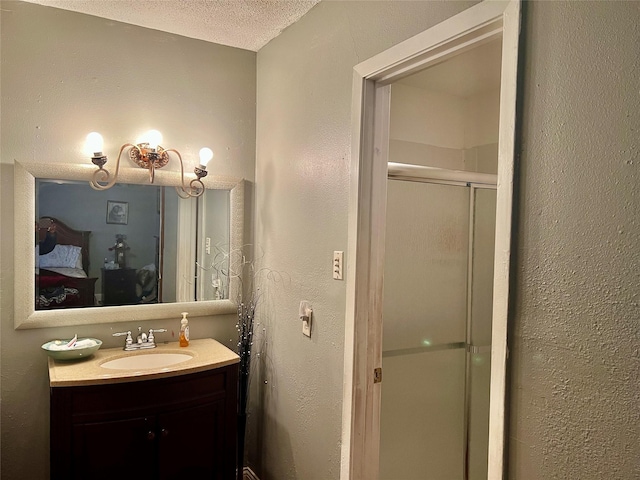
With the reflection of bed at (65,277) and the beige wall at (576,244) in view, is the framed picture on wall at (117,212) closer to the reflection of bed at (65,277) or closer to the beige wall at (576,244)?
the reflection of bed at (65,277)

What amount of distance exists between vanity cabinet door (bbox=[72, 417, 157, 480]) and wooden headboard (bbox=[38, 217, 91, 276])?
755 mm

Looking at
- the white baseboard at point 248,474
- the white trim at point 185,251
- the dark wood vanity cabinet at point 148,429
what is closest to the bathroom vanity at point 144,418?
the dark wood vanity cabinet at point 148,429

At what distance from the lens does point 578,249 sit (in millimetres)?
982

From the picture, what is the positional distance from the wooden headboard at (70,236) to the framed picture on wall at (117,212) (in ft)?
0.42

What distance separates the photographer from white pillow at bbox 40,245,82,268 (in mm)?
2166

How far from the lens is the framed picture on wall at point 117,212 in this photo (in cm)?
230

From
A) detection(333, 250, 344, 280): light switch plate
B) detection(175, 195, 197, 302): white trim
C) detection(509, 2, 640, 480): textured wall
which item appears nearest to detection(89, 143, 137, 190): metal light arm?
detection(175, 195, 197, 302): white trim

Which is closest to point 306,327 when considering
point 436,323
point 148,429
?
point 436,323

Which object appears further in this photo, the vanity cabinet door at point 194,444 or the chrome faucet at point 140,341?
the chrome faucet at point 140,341

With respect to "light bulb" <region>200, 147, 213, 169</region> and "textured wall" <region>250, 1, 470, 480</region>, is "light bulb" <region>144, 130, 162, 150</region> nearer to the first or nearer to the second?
"light bulb" <region>200, 147, 213, 169</region>

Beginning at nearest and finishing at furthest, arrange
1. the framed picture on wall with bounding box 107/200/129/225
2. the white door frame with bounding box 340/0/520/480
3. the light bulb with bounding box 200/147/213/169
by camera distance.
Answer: the white door frame with bounding box 340/0/520/480 → the framed picture on wall with bounding box 107/200/129/225 → the light bulb with bounding box 200/147/213/169

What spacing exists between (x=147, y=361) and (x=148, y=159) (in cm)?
101

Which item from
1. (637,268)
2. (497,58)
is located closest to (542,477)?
(637,268)

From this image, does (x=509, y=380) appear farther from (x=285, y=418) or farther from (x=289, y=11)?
(x=289, y=11)
